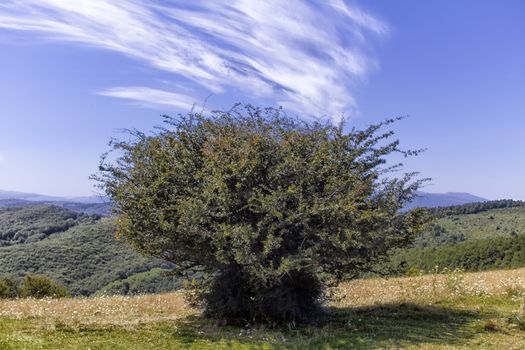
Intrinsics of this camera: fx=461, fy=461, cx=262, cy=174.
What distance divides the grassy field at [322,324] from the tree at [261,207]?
4.12 feet

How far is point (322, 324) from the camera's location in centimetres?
1281

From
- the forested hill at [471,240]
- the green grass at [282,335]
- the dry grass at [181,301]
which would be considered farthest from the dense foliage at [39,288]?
the forested hill at [471,240]

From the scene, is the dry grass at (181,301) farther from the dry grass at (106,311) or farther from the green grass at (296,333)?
the green grass at (296,333)

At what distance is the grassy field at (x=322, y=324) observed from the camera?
1032cm

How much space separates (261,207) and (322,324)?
4023 millimetres

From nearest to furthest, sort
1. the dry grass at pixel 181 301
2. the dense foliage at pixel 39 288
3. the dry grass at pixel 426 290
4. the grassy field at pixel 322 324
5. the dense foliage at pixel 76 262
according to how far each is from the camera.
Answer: the grassy field at pixel 322 324
the dry grass at pixel 181 301
the dry grass at pixel 426 290
the dense foliage at pixel 39 288
the dense foliage at pixel 76 262

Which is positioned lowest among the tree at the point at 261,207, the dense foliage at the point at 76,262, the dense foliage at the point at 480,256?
the dense foliage at the point at 76,262

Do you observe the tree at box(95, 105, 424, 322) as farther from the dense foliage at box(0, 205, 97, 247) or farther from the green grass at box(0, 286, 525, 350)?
the dense foliage at box(0, 205, 97, 247)

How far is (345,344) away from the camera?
413 inches

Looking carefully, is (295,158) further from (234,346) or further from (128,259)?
(128,259)

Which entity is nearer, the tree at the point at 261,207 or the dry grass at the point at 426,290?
the tree at the point at 261,207

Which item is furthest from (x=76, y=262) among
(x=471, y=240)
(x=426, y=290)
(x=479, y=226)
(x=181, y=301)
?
(x=479, y=226)

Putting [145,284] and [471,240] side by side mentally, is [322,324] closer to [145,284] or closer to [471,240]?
[145,284]

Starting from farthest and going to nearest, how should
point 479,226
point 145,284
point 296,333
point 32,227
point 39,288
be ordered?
point 32,227 < point 479,226 < point 145,284 < point 39,288 < point 296,333
